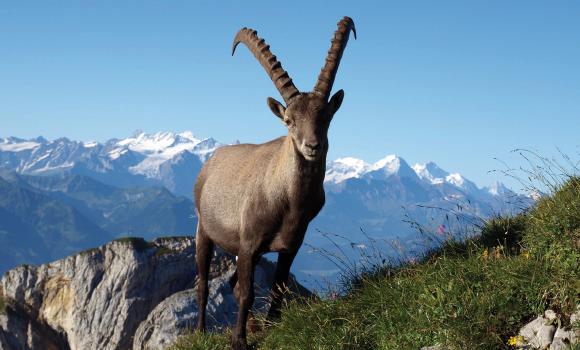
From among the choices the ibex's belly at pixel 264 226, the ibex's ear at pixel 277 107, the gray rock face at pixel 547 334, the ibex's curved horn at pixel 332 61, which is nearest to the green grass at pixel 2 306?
the ibex's belly at pixel 264 226

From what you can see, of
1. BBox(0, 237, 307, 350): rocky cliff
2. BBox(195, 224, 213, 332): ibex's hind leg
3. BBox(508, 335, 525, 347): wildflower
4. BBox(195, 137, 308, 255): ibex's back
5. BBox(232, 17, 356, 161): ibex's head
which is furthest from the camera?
BBox(0, 237, 307, 350): rocky cliff

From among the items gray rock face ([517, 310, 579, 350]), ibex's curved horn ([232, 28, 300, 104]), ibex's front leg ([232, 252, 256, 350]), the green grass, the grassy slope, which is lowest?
gray rock face ([517, 310, 579, 350])

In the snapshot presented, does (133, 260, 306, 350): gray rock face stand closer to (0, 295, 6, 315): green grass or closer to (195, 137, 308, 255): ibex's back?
(195, 137, 308, 255): ibex's back

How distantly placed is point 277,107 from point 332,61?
113 centimetres

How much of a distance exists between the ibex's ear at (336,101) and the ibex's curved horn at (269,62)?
54cm

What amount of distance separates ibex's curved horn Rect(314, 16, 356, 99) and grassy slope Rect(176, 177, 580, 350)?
299cm

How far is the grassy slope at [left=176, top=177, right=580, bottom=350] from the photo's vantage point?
265 inches

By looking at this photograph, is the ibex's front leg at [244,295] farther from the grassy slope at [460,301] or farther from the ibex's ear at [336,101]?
the ibex's ear at [336,101]

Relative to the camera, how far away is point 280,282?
10227 mm

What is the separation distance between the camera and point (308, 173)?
8938mm

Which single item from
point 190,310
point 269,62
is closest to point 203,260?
point 269,62

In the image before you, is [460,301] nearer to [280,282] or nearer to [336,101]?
[336,101]

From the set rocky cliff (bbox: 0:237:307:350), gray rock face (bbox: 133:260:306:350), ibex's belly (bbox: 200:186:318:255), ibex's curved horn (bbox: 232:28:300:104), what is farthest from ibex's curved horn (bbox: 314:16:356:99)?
rocky cliff (bbox: 0:237:307:350)

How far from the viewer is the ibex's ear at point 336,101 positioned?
9062 mm
